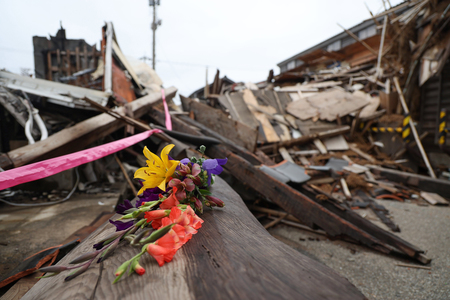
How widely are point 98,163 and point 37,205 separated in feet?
4.31

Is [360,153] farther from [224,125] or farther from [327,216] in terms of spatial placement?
[327,216]

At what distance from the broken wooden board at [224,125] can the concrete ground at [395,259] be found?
161 cm

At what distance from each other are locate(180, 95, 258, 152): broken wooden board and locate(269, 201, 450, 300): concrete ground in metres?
1.61

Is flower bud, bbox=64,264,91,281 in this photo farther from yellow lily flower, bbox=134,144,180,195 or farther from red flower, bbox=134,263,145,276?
yellow lily flower, bbox=134,144,180,195

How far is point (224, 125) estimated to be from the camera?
4.61 m

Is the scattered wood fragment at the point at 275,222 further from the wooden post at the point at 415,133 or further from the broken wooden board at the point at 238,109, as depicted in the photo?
the wooden post at the point at 415,133

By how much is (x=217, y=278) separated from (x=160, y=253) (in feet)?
0.61

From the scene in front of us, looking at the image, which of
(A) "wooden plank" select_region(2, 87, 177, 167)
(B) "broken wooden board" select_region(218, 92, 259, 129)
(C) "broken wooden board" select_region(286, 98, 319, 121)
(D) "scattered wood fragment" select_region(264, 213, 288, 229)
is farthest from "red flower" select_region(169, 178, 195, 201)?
(C) "broken wooden board" select_region(286, 98, 319, 121)

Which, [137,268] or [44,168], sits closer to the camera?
[137,268]

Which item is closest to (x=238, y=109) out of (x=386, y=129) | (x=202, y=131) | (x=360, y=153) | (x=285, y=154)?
(x=285, y=154)

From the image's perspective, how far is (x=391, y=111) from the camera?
6215 millimetres

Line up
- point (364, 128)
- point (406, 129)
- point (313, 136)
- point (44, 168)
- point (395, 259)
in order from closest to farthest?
1. point (44, 168)
2. point (395, 259)
3. point (406, 129)
4. point (313, 136)
5. point (364, 128)

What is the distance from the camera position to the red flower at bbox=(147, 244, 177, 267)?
2.08ft

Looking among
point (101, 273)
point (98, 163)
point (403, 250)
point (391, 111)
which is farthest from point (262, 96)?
point (101, 273)
